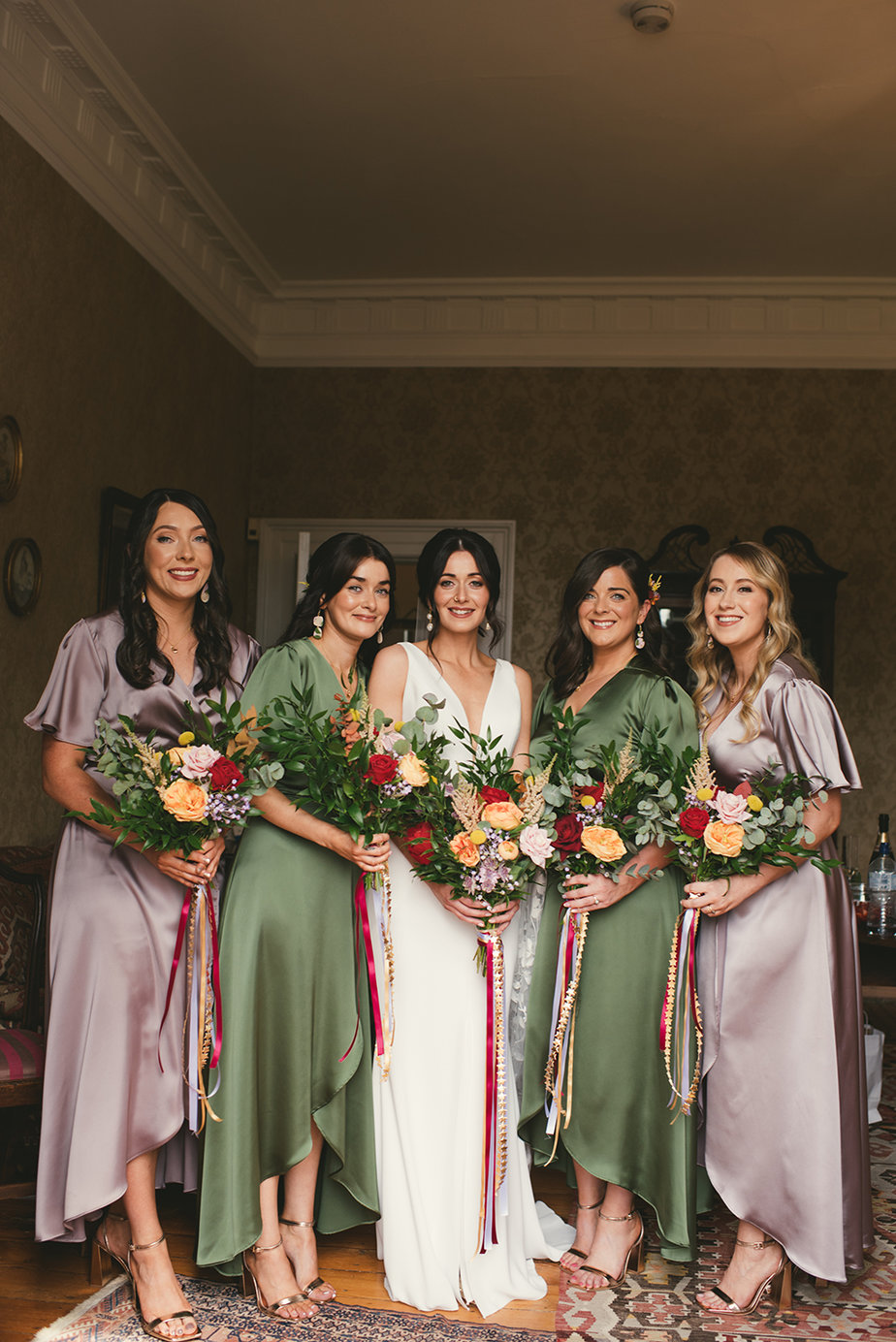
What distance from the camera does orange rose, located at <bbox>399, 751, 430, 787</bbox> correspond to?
2.56 metres

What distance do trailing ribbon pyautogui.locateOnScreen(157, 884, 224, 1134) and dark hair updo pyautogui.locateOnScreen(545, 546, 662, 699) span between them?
1.17 m

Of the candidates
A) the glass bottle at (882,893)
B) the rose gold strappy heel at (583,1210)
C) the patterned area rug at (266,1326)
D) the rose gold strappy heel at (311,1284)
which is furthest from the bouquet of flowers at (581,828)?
the glass bottle at (882,893)

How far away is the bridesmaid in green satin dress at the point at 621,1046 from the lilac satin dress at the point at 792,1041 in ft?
0.42

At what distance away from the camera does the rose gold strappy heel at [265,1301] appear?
8.66 ft

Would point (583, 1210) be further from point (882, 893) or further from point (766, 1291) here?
point (882, 893)

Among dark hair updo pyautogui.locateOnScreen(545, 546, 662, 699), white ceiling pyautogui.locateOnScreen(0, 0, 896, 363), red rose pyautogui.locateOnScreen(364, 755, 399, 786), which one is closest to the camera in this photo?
red rose pyautogui.locateOnScreen(364, 755, 399, 786)

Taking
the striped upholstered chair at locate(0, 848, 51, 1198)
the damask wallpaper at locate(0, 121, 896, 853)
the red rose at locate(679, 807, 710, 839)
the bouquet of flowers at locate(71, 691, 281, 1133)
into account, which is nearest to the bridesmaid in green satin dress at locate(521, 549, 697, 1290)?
the red rose at locate(679, 807, 710, 839)

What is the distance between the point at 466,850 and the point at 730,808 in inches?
24.9

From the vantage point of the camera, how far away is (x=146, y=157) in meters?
5.12

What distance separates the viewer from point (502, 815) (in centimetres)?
257

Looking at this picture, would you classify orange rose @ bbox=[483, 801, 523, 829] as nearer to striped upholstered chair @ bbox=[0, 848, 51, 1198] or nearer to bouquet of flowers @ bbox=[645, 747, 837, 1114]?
bouquet of flowers @ bbox=[645, 747, 837, 1114]

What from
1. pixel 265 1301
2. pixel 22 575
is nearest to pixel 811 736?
pixel 265 1301

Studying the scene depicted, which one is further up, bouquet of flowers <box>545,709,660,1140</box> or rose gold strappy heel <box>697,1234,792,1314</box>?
bouquet of flowers <box>545,709,660,1140</box>

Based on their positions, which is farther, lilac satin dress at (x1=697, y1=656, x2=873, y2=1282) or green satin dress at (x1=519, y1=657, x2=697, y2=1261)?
green satin dress at (x1=519, y1=657, x2=697, y2=1261)
